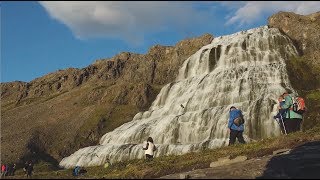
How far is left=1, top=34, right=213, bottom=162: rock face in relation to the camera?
76438 millimetres

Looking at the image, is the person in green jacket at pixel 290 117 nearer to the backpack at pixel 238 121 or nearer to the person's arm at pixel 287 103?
the person's arm at pixel 287 103

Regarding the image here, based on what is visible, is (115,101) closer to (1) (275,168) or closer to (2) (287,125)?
(2) (287,125)

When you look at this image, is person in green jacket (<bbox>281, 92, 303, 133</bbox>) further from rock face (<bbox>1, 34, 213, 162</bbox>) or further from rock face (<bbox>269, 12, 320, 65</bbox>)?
rock face (<bbox>1, 34, 213, 162</bbox>)

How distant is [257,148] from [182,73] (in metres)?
52.0

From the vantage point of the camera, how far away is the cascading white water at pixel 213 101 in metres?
49.3

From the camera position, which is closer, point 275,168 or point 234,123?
point 275,168

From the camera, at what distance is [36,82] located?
152000 mm

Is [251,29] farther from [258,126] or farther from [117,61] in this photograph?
[117,61]

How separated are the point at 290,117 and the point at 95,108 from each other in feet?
191

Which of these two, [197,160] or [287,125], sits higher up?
[287,125]

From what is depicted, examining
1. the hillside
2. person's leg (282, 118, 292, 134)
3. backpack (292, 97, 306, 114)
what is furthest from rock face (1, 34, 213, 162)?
backpack (292, 97, 306, 114)

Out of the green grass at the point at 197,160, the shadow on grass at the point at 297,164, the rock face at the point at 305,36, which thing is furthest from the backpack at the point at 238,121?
the rock face at the point at 305,36

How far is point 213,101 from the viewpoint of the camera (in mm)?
58781

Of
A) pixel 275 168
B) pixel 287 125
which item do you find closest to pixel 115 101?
pixel 287 125
